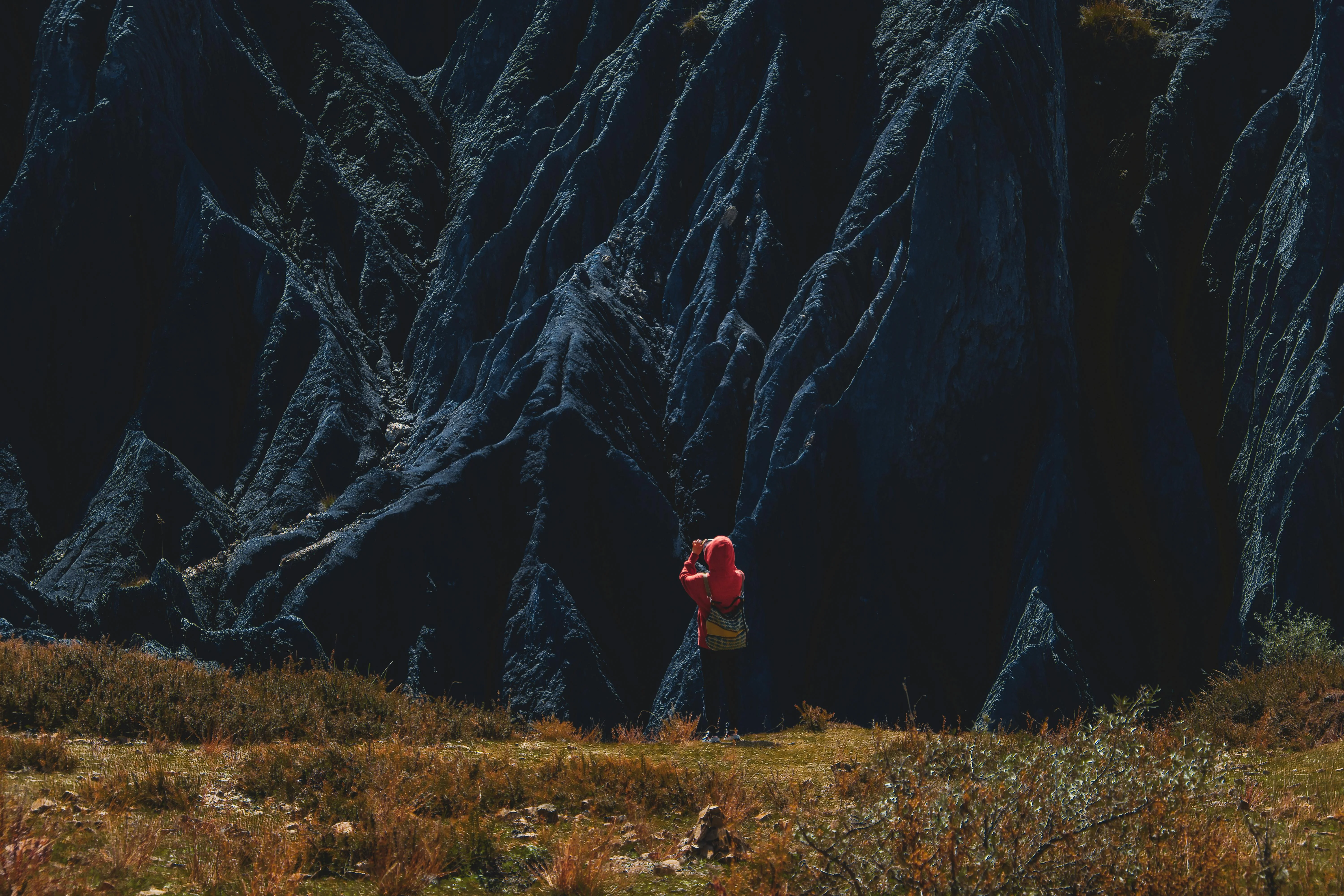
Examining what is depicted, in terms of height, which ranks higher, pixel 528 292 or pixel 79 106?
pixel 79 106

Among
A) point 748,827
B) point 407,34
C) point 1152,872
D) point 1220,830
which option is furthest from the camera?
point 407,34

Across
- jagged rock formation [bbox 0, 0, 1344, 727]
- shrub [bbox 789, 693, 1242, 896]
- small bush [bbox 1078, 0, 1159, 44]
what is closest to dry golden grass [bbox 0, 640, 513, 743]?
shrub [bbox 789, 693, 1242, 896]

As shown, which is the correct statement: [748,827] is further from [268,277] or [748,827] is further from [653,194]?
[268,277]

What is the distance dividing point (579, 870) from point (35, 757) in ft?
14.8

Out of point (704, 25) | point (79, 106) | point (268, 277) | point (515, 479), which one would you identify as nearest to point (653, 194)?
point (704, 25)

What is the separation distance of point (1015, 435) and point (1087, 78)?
12.1 metres

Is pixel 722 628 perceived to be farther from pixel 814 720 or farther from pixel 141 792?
pixel 141 792

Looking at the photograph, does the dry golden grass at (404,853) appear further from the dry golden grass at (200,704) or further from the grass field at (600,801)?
the dry golden grass at (200,704)

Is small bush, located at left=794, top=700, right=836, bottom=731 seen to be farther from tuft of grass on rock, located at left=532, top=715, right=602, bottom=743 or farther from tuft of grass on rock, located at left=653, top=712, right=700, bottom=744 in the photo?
tuft of grass on rock, located at left=532, top=715, right=602, bottom=743

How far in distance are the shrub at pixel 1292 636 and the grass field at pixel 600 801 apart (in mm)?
7874

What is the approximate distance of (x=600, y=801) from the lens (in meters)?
8.25

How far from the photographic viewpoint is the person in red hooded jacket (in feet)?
39.1

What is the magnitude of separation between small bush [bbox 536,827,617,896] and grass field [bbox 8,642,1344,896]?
24mm

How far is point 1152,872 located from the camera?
5.77m
